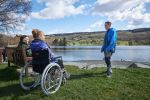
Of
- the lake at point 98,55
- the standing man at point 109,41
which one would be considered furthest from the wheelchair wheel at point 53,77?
the lake at point 98,55

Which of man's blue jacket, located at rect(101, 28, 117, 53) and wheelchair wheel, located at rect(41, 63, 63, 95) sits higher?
man's blue jacket, located at rect(101, 28, 117, 53)

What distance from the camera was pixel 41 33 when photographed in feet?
24.7

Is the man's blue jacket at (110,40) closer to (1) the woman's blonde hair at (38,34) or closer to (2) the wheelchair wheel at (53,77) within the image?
(2) the wheelchair wheel at (53,77)

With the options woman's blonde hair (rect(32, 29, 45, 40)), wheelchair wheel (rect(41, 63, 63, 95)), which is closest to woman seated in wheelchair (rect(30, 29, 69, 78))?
woman's blonde hair (rect(32, 29, 45, 40))

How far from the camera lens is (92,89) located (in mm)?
7609

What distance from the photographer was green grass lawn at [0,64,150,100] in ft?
22.7

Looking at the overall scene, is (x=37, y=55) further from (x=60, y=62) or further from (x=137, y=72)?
(x=137, y=72)

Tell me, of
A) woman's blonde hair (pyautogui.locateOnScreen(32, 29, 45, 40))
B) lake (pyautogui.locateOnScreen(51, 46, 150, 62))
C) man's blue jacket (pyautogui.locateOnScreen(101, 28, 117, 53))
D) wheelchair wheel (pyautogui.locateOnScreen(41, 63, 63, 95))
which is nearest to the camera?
wheelchair wheel (pyautogui.locateOnScreen(41, 63, 63, 95))

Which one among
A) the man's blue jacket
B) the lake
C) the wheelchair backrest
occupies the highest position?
the man's blue jacket

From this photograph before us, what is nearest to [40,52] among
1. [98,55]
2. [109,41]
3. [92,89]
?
[92,89]

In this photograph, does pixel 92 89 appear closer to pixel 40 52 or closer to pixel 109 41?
pixel 40 52

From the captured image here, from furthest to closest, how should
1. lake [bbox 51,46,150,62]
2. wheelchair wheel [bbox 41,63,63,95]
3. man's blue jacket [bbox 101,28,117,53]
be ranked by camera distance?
lake [bbox 51,46,150,62] < man's blue jacket [bbox 101,28,117,53] < wheelchair wheel [bbox 41,63,63,95]

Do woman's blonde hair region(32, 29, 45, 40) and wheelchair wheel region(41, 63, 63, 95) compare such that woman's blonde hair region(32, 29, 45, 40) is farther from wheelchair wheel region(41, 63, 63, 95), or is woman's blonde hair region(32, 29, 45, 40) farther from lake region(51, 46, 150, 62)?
lake region(51, 46, 150, 62)

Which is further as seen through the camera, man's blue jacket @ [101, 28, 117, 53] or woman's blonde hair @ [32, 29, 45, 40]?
man's blue jacket @ [101, 28, 117, 53]
